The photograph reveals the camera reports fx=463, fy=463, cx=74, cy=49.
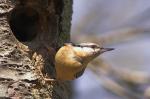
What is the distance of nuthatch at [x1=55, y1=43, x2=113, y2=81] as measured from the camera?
9.51ft

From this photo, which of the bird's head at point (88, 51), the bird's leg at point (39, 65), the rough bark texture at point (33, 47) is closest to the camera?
the rough bark texture at point (33, 47)

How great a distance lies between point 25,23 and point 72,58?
25.0 inches

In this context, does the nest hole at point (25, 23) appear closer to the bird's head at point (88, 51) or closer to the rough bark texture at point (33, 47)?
the rough bark texture at point (33, 47)

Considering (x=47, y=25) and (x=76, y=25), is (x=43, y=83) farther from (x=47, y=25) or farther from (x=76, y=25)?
(x=76, y=25)

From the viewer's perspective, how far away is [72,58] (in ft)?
9.77

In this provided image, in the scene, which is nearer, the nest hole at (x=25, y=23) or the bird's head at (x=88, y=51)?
the bird's head at (x=88, y=51)

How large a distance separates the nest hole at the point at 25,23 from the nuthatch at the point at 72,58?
0.95 ft

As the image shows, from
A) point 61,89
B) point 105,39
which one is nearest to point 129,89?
point 105,39

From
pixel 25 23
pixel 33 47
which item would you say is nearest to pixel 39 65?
pixel 33 47

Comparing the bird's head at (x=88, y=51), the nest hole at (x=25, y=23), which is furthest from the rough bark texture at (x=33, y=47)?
the bird's head at (x=88, y=51)

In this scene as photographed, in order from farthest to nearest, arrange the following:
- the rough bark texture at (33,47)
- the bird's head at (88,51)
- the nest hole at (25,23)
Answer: the nest hole at (25,23) < the bird's head at (88,51) < the rough bark texture at (33,47)

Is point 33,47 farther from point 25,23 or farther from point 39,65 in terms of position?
point 25,23

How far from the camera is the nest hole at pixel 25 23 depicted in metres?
3.12

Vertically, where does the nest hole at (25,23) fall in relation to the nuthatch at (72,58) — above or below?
above
